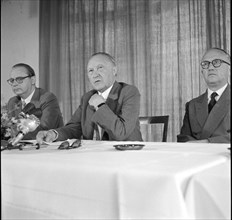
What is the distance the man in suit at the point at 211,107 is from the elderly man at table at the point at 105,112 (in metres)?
0.37

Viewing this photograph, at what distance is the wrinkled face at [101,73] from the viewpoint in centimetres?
239

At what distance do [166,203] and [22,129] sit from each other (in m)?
0.84

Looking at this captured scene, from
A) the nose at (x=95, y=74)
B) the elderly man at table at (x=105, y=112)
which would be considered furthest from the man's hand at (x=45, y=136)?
the nose at (x=95, y=74)

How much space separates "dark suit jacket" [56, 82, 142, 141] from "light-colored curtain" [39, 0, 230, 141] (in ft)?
4.83

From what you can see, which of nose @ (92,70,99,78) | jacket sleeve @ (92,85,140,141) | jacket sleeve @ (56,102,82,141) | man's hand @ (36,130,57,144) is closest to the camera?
man's hand @ (36,130,57,144)

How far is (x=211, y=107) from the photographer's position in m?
2.36

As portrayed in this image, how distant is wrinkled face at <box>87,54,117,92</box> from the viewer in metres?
2.39

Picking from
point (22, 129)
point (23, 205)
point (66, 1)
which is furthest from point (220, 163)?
point (66, 1)

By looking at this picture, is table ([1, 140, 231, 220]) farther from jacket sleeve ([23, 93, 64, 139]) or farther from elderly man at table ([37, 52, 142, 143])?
jacket sleeve ([23, 93, 64, 139])

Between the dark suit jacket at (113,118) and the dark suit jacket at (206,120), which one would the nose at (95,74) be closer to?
the dark suit jacket at (113,118)

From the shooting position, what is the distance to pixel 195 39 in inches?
142

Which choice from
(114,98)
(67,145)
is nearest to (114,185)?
(67,145)

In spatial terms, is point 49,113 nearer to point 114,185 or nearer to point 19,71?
point 19,71

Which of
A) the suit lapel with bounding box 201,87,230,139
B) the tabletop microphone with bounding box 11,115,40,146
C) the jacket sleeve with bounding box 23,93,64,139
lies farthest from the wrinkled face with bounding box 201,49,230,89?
the tabletop microphone with bounding box 11,115,40,146
